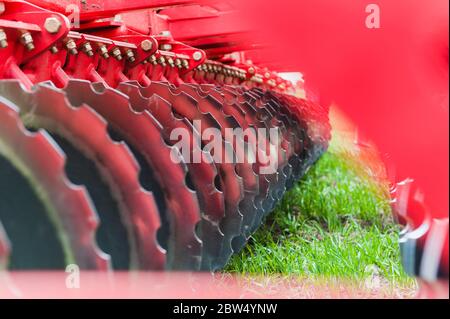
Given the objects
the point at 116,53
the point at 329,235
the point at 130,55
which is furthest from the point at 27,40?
the point at 329,235

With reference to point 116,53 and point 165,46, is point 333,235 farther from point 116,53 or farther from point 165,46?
point 116,53

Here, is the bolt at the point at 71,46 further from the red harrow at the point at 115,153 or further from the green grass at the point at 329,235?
the green grass at the point at 329,235

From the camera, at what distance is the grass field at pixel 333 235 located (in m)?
2.39

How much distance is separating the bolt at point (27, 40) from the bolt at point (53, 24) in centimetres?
6

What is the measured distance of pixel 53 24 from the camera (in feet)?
5.54

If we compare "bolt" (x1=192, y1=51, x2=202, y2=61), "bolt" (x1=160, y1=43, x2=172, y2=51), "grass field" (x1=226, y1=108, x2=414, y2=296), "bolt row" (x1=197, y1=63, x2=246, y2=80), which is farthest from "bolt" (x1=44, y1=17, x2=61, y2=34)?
"bolt row" (x1=197, y1=63, x2=246, y2=80)

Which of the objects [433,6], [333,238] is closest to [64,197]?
[433,6]

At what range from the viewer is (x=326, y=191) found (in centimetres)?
415

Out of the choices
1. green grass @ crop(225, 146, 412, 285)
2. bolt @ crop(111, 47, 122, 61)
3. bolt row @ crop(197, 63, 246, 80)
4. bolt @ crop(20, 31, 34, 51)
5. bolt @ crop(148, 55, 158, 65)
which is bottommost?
green grass @ crop(225, 146, 412, 285)

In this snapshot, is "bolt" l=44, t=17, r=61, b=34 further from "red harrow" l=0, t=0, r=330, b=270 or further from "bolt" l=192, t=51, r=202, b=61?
"bolt" l=192, t=51, r=202, b=61

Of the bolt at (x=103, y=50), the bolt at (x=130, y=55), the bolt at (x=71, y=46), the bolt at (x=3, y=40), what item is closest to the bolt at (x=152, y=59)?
the bolt at (x=130, y=55)

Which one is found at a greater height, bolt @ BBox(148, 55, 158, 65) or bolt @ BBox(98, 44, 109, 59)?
bolt @ BBox(98, 44, 109, 59)

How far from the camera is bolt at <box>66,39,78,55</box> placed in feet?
6.39

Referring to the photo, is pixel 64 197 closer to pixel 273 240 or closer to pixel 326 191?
pixel 273 240
